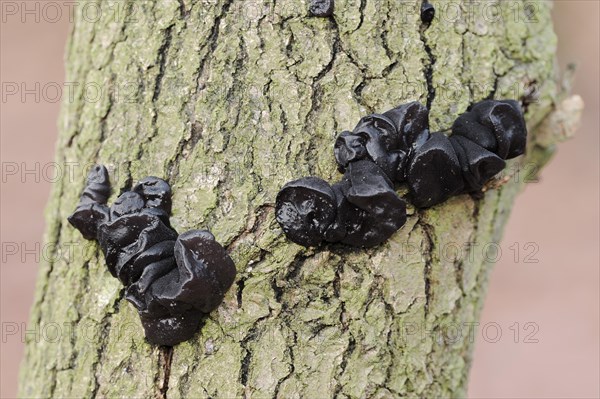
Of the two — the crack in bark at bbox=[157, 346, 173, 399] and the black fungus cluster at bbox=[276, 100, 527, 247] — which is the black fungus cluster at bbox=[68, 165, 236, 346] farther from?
the black fungus cluster at bbox=[276, 100, 527, 247]

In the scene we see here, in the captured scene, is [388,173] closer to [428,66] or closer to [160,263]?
[428,66]

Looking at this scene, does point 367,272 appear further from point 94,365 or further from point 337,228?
point 94,365

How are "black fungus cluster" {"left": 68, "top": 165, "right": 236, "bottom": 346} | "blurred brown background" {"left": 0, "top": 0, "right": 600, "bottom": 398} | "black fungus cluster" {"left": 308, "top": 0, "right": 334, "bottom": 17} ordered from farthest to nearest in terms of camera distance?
"blurred brown background" {"left": 0, "top": 0, "right": 600, "bottom": 398}, "black fungus cluster" {"left": 308, "top": 0, "right": 334, "bottom": 17}, "black fungus cluster" {"left": 68, "top": 165, "right": 236, "bottom": 346}

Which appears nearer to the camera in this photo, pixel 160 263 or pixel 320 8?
pixel 160 263

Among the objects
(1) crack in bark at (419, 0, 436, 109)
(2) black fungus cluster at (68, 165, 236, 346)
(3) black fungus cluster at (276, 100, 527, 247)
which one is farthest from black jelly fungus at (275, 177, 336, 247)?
(1) crack in bark at (419, 0, 436, 109)

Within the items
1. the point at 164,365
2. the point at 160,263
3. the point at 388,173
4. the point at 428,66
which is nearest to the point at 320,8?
the point at 428,66

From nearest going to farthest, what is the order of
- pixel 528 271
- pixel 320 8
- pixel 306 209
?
1. pixel 306 209
2. pixel 320 8
3. pixel 528 271

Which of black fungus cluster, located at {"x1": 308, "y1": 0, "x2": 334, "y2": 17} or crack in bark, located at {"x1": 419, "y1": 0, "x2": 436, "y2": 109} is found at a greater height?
black fungus cluster, located at {"x1": 308, "y1": 0, "x2": 334, "y2": 17}

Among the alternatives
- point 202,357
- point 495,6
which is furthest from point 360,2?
point 202,357
